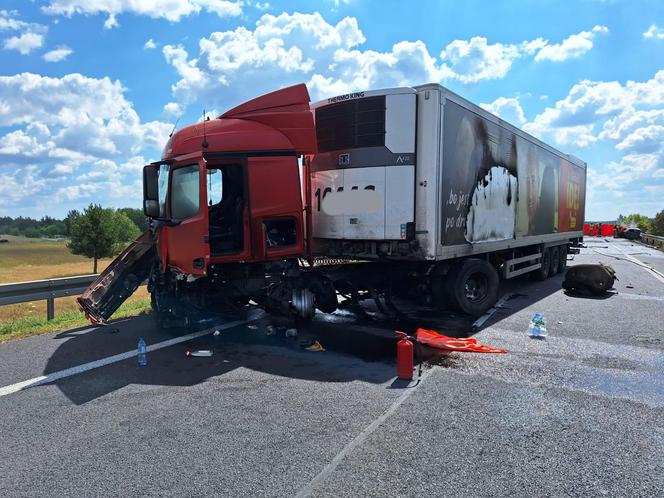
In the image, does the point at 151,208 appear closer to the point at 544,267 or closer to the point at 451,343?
the point at 451,343

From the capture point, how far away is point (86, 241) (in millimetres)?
47938

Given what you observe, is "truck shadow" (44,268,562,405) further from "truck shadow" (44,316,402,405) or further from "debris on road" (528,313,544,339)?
"debris on road" (528,313,544,339)

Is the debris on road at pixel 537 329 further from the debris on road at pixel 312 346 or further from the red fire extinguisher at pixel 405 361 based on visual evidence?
the debris on road at pixel 312 346

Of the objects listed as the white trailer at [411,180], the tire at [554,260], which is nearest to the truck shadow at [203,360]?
the white trailer at [411,180]

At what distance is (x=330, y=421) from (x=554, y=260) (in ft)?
42.1

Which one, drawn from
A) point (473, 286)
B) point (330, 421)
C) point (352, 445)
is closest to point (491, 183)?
point (473, 286)

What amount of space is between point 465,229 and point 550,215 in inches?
252

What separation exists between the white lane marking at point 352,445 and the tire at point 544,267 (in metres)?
9.98

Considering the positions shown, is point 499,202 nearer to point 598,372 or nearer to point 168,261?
point 598,372

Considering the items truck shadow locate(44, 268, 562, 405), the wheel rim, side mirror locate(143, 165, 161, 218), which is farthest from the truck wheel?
side mirror locate(143, 165, 161, 218)

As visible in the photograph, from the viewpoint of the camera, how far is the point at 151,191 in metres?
6.36

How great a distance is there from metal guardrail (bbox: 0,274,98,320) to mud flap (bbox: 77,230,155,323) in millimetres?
946

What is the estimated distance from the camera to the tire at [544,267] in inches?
516

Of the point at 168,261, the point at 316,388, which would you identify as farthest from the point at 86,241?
the point at 316,388
